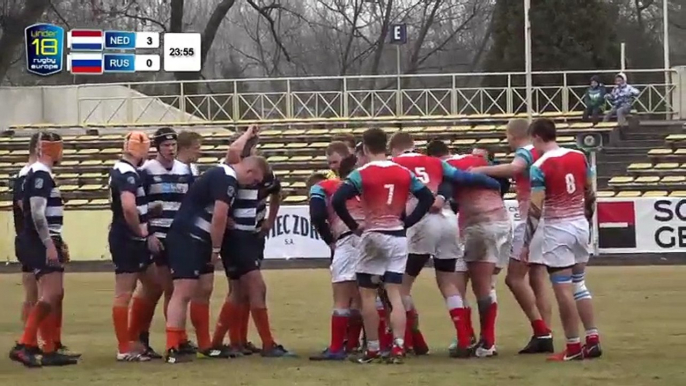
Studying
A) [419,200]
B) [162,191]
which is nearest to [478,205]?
[419,200]

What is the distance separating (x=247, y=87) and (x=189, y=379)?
153 ft

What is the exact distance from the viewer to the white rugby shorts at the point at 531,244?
1192 cm

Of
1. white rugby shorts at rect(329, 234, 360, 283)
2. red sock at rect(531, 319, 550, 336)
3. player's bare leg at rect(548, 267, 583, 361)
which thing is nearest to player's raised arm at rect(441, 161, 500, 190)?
white rugby shorts at rect(329, 234, 360, 283)

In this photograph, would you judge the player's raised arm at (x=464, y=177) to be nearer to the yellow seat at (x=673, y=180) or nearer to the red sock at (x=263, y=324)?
the red sock at (x=263, y=324)

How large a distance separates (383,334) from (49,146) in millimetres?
3544

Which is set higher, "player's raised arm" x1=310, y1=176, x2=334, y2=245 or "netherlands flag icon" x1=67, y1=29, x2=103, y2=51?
"netherlands flag icon" x1=67, y1=29, x2=103, y2=51

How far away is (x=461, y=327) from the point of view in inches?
487

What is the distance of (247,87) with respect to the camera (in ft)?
187

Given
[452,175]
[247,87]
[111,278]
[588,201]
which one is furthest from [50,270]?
[247,87]

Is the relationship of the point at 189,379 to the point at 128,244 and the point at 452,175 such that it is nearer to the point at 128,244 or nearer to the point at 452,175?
the point at 128,244

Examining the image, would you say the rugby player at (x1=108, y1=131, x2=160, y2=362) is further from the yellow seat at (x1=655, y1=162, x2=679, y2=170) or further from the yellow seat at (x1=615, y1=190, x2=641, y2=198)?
the yellow seat at (x1=655, y1=162, x2=679, y2=170)

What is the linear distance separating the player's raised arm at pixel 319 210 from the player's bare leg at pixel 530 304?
5.98ft

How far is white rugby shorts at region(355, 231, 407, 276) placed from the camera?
11727 mm

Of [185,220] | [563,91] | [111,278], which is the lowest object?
[111,278]
